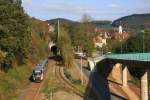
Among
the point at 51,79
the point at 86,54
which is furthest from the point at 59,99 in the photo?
the point at 86,54

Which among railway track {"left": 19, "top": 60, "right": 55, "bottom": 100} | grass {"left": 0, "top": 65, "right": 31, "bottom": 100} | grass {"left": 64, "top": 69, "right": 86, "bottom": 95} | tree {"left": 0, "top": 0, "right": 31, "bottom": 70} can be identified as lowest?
Result: grass {"left": 64, "top": 69, "right": 86, "bottom": 95}

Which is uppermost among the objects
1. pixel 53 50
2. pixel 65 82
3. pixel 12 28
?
pixel 12 28

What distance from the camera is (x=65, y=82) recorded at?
78.1 meters

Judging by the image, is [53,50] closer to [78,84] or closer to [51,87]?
[78,84]

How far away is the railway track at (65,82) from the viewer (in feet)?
228

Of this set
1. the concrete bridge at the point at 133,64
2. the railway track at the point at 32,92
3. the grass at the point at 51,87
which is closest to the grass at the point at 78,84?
the grass at the point at 51,87

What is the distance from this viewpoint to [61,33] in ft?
419

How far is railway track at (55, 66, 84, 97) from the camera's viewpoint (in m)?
69.5

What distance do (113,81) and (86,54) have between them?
43373 mm

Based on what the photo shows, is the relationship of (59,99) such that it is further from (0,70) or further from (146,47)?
(146,47)

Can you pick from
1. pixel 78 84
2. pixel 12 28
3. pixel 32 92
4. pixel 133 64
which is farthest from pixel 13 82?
pixel 133 64

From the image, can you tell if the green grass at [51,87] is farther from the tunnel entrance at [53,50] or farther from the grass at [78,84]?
the tunnel entrance at [53,50]

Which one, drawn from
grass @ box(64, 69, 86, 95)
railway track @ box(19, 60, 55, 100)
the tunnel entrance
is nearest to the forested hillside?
railway track @ box(19, 60, 55, 100)

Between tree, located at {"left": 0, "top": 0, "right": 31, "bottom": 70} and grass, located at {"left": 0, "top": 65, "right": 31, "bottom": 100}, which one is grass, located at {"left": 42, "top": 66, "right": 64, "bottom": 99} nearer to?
grass, located at {"left": 0, "top": 65, "right": 31, "bottom": 100}
